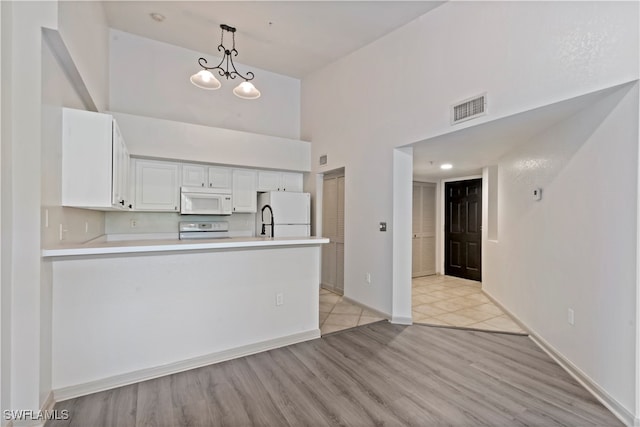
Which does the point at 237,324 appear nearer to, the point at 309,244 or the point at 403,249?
the point at 309,244

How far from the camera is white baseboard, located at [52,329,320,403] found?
6.86 feet

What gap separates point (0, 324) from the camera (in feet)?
5.24

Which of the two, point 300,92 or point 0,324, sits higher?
point 300,92

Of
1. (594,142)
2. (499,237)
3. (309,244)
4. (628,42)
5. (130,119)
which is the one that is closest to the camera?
(628,42)

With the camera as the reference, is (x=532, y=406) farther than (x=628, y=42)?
Yes

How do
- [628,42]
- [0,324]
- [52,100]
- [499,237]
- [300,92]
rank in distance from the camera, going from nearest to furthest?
1. [0,324]
2. [628,42]
3. [52,100]
4. [499,237]
5. [300,92]

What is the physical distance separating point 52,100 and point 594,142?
12.9 ft

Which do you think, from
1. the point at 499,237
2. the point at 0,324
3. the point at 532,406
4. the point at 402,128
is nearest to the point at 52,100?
the point at 0,324

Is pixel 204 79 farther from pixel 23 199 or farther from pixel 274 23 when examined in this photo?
pixel 23 199

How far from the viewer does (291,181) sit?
5.34 m

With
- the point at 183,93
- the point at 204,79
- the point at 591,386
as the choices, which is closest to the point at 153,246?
the point at 204,79

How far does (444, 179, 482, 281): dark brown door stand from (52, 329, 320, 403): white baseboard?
405cm

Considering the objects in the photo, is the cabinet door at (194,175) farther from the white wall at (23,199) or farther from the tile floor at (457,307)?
the tile floor at (457,307)

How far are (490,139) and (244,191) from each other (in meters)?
3.55
